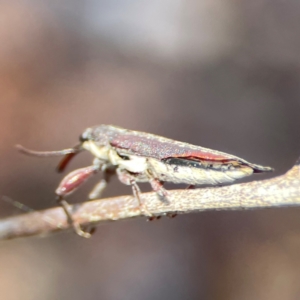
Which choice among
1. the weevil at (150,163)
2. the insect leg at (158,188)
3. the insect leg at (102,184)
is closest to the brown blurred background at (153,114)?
the insect leg at (102,184)

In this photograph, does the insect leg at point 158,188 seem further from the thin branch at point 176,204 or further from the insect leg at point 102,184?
the insect leg at point 102,184

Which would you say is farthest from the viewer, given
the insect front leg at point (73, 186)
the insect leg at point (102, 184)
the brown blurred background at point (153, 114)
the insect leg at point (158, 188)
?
the brown blurred background at point (153, 114)

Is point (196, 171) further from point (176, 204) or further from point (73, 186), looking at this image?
point (73, 186)

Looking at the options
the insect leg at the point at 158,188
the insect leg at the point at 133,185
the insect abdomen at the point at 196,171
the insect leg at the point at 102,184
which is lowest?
the insect leg at the point at 102,184

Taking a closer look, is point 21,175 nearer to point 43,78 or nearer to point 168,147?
point 43,78

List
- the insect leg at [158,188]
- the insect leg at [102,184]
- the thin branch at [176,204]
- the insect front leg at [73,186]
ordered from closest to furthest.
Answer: the thin branch at [176,204] < the insect leg at [158,188] < the insect front leg at [73,186] < the insect leg at [102,184]

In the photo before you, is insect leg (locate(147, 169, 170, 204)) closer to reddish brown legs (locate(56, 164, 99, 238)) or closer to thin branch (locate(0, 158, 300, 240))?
thin branch (locate(0, 158, 300, 240))

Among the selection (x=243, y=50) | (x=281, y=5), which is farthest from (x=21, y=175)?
(x=281, y=5)

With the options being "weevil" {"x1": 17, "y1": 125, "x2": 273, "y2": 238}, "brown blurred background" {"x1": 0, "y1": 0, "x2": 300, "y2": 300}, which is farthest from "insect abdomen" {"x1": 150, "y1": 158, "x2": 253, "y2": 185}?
"brown blurred background" {"x1": 0, "y1": 0, "x2": 300, "y2": 300}
